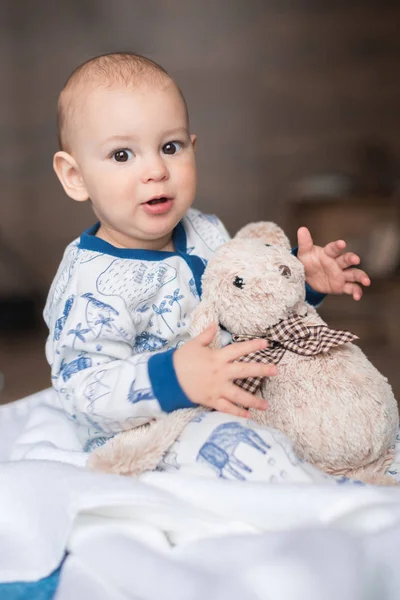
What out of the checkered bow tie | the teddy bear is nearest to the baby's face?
the teddy bear

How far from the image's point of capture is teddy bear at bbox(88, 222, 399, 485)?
2.75 ft

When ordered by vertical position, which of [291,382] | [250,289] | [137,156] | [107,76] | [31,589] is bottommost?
[31,589]

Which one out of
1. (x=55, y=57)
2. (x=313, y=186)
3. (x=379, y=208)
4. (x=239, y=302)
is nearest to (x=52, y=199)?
(x=55, y=57)

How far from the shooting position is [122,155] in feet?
3.19

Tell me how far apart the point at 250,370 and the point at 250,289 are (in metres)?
0.11

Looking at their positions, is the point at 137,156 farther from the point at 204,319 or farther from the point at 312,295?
the point at 312,295

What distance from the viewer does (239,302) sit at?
90 centimetres

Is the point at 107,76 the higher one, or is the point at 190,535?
the point at 107,76

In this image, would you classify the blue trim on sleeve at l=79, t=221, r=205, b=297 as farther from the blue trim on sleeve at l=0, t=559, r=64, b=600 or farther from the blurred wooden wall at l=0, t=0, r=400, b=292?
the blurred wooden wall at l=0, t=0, r=400, b=292

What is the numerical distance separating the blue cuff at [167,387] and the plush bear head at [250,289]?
0.23 ft

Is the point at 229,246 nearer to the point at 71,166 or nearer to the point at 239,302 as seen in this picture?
the point at 239,302

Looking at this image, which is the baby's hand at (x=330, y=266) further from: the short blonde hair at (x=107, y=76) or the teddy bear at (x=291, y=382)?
the short blonde hair at (x=107, y=76)


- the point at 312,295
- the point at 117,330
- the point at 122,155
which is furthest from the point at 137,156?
the point at 312,295

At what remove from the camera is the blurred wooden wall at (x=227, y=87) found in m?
3.37
